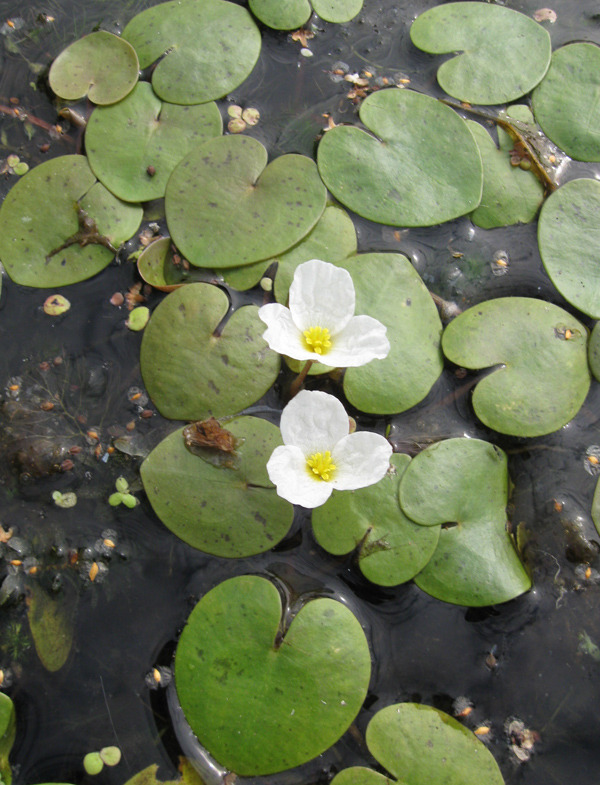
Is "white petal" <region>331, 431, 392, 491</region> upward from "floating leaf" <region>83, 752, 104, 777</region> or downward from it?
upward

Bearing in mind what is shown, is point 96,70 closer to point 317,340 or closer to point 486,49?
point 317,340

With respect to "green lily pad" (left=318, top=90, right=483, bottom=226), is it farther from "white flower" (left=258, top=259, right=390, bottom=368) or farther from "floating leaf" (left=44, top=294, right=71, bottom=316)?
"floating leaf" (left=44, top=294, right=71, bottom=316)

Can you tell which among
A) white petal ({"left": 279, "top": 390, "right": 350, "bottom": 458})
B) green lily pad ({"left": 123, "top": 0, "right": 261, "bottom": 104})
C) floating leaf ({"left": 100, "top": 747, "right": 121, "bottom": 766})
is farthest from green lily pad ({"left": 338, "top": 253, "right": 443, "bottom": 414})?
floating leaf ({"left": 100, "top": 747, "right": 121, "bottom": 766})

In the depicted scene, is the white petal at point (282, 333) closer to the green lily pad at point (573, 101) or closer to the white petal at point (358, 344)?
the white petal at point (358, 344)

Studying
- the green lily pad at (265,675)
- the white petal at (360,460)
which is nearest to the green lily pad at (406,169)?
the white petal at (360,460)

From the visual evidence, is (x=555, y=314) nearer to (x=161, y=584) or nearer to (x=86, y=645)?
(x=161, y=584)

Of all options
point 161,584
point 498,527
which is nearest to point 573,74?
point 498,527
